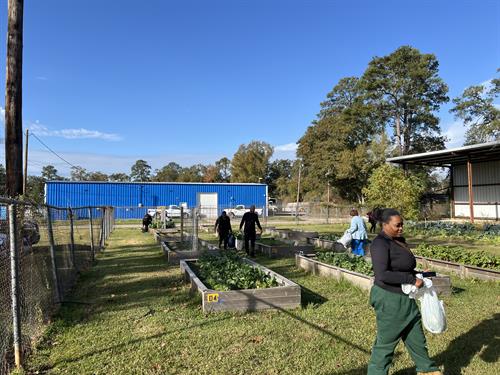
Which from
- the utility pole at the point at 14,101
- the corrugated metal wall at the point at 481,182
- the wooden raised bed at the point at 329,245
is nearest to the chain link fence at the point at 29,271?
the utility pole at the point at 14,101

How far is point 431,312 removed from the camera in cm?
379

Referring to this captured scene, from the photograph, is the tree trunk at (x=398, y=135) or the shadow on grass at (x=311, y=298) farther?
the tree trunk at (x=398, y=135)

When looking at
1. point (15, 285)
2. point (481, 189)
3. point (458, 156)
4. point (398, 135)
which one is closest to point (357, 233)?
point (15, 285)

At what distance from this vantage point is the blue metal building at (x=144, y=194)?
43844 millimetres

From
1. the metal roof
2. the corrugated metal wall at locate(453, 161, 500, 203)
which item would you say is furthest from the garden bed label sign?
the corrugated metal wall at locate(453, 161, 500, 203)

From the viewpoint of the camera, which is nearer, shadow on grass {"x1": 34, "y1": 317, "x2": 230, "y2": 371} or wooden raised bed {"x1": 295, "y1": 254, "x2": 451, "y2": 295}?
shadow on grass {"x1": 34, "y1": 317, "x2": 230, "y2": 371}

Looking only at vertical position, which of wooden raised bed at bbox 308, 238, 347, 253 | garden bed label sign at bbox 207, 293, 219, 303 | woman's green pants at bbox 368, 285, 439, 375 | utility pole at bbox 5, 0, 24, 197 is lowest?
wooden raised bed at bbox 308, 238, 347, 253

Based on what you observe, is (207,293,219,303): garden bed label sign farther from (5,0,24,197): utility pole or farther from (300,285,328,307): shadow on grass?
(5,0,24,197): utility pole

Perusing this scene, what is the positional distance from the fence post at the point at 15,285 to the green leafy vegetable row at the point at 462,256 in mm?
9104

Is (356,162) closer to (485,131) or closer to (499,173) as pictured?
(485,131)

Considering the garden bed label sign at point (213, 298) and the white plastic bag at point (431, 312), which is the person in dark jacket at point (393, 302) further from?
the garden bed label sign at point (213, 298)

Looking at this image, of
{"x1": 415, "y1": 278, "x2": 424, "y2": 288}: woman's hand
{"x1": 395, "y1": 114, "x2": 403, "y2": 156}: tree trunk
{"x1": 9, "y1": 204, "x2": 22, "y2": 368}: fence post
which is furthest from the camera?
{"x1": 395, "y1": 114, "x2": 403, "y2": 156}: tree trunk

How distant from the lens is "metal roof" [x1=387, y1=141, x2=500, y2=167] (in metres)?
27.2

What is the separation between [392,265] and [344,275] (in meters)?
5.18
